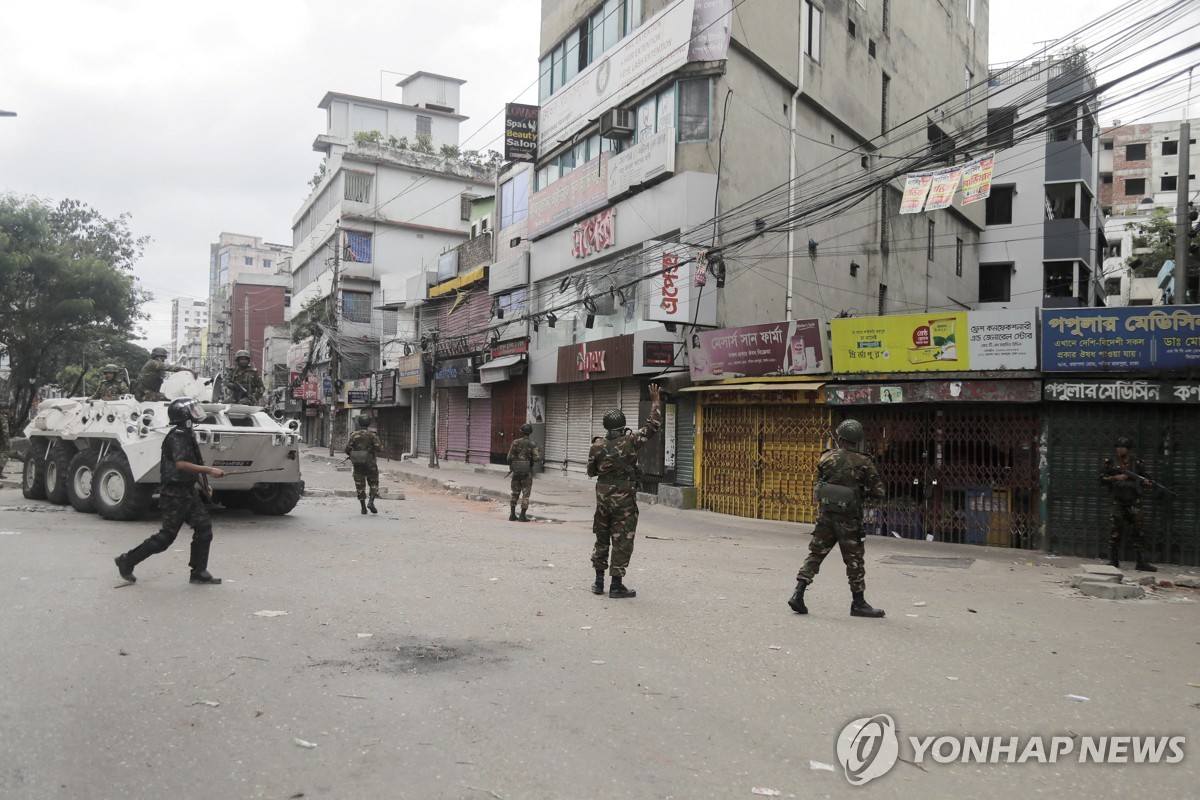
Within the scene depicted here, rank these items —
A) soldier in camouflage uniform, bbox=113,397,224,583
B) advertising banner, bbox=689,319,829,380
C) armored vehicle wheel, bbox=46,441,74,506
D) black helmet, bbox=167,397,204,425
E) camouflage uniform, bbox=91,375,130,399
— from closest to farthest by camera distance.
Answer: soldier in camouflage uniform, bbox=113,397,224,583, black helmet, bbox=167,397,204,425, armored vehicle wheel, bbox=46,441,74,506, camouflage uniform, bbox=91,375,130,399, advertising banner, bbox=689,319,829,380

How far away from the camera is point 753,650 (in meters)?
5.91

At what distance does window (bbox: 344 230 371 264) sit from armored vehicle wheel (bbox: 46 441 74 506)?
3397 cm

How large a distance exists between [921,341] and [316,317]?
132 feet

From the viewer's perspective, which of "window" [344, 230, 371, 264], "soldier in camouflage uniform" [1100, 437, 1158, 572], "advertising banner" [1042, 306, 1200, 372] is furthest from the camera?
"window" [344, 230, 371, 264]

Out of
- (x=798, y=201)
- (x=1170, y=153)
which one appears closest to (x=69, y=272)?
(x=798, y=201)

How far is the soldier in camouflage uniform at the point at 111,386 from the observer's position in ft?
44.8

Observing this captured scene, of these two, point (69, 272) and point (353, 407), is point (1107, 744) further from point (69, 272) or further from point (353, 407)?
point (353, 407)

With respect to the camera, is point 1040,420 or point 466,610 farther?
point 1040,420

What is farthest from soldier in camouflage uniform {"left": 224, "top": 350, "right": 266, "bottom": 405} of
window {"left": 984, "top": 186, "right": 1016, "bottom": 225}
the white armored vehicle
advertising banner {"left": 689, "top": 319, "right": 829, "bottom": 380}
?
window {"left": 984, "top": 186, "right": 1016, "bottom": 225}

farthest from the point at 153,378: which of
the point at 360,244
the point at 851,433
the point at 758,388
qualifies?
the point at 360,244

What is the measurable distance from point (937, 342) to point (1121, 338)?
2.69 metres

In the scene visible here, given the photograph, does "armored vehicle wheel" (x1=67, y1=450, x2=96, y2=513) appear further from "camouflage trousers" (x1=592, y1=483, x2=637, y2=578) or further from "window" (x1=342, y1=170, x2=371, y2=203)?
"window" (x1=342, y1=170, x2=371, y2=203)

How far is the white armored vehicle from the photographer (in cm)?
1142

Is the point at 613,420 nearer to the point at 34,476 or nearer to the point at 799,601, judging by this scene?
the point at 799,601
